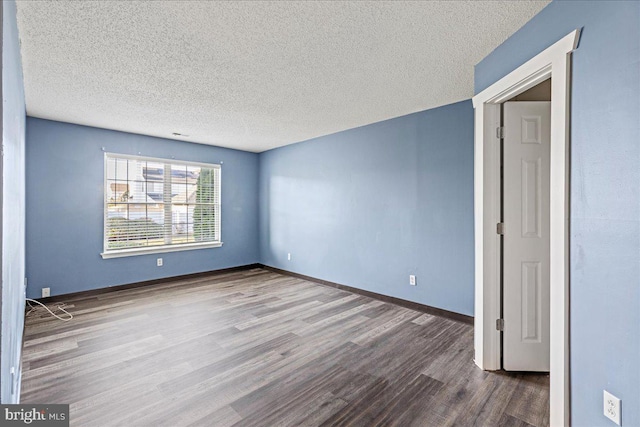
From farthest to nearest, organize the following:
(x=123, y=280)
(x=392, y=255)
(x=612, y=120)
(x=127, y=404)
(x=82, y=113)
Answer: (x=123, y=280) < (x=392, y=255) < (x=82, y=113) < (x=127, y=404) < (x=612, y=120)

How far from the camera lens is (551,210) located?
1.65m

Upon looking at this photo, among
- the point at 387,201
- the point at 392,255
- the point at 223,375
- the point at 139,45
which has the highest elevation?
the point at 139,45

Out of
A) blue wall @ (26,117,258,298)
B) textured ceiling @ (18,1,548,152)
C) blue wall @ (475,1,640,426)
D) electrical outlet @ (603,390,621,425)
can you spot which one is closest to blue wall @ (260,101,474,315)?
textured ceiling @ (18,1,548,152)

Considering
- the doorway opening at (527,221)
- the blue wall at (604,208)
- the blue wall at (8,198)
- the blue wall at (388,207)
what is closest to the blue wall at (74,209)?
the blue wall at (388,207)

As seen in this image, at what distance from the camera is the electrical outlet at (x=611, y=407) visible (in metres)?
1.28

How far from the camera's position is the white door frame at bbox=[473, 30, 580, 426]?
1.55 m

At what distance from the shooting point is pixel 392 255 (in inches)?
158

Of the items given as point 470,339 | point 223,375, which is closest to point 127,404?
point 223,375

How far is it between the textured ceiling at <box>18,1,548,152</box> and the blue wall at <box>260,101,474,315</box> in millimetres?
464

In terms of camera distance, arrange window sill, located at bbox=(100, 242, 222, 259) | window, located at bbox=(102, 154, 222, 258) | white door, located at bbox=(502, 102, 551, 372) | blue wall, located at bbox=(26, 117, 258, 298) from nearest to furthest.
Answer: white door, located at bbox=(502, 102, 551, 372) < blue wall, located at bbox=(26, 117, 258, 298) < window sill, located at bbox=(100, 242, 222, 259) < window, located at bbox=(102, 154, 222, 258)

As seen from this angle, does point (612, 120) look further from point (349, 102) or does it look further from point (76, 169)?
point (76, 169)

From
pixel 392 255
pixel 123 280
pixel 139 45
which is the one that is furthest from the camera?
pixel 123 280

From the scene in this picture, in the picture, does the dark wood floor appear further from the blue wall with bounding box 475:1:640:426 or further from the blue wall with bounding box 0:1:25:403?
the blue wall with bounding box 475:1:640:426

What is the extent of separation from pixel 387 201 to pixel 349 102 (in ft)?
4.69
